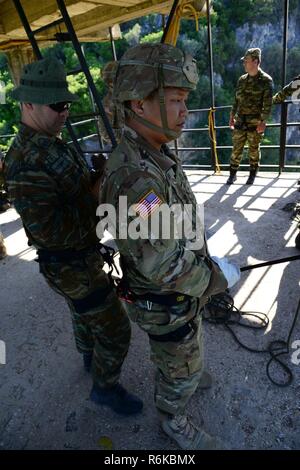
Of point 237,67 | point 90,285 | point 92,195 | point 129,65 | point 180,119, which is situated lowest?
point 237,67

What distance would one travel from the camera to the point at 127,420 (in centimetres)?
220

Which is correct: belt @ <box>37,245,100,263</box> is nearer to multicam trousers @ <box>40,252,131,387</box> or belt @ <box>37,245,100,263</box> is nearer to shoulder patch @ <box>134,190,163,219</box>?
multicam trousers @ <box>40,252,131,387</box>

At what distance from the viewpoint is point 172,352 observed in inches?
68.1

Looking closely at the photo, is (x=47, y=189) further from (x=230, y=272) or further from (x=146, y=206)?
(x=230, y=272)

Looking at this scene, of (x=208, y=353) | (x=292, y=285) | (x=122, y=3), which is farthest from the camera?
(x=122, y=3)

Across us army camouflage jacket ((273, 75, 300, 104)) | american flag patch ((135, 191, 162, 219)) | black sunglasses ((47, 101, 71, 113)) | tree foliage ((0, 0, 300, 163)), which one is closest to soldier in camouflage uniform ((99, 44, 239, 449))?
american flag patch ((135, 191, 162, 219))

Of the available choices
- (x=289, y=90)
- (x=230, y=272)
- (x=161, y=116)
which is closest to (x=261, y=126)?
(x=289, y=90)

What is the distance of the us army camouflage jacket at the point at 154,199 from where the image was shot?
1.36 m

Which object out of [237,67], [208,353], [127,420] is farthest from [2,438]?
[237,67]

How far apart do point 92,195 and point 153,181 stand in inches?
26.5

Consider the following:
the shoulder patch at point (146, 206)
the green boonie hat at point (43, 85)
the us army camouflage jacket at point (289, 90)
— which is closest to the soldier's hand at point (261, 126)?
the us army camouflage jacket at point (289, 90)

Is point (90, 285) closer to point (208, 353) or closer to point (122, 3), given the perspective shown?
point (208, 353)

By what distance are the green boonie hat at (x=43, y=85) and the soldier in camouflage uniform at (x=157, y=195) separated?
416 millimetres
